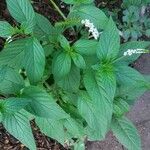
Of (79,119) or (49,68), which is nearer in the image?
(49,68)

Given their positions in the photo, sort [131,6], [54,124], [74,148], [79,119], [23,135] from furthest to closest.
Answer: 1. [131,6]
2. [74,148]
3. [79,119]
4. [54,124]
5. [23,135]

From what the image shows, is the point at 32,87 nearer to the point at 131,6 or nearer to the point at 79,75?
the point at 79,75

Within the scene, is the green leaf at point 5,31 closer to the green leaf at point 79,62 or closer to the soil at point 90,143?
the green leaf at point 79,62

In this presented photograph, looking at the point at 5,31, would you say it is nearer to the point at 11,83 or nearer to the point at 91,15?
the point at 11,83

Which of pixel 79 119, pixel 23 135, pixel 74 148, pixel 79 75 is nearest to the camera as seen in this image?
pixel 23 135

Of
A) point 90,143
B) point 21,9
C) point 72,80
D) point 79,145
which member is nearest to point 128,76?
point 72,80

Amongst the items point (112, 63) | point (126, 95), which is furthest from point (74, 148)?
point (112, 63)

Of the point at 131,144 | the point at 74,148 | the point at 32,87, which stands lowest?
the point at 74,148

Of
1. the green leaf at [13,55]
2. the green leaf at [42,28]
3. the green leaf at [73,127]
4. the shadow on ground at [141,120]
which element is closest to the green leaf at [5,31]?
the green leaf at [13,55]
